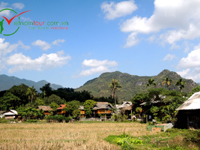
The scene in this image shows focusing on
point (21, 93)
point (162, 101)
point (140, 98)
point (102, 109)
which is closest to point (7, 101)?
point (21, 93)

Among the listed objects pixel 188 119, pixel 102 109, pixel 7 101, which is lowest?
pixel 188 119

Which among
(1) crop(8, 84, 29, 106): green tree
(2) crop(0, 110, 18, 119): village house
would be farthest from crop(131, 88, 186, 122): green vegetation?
(1) crop(8, 84, 29, 106): green tree

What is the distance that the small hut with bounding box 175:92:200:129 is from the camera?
23517mm

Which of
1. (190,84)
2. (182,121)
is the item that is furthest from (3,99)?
(190,84)

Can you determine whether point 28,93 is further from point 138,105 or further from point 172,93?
point 172,93

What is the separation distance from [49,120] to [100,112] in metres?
24.5

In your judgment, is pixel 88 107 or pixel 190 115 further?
pixel 88 107

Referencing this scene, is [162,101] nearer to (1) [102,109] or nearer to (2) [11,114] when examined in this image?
(1) [102,109]

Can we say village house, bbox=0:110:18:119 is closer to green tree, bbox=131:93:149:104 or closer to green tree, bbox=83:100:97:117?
green tree, bbox=83:100:97:117

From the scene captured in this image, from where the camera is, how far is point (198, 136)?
16.2m

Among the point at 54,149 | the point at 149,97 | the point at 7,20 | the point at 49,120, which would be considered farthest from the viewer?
the point at 49,120

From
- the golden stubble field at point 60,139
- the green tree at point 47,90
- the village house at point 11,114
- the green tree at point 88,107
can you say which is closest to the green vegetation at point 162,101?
the golden stubble field at point 60,139

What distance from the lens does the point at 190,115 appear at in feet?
81.4

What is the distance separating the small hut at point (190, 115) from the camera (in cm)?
2352
